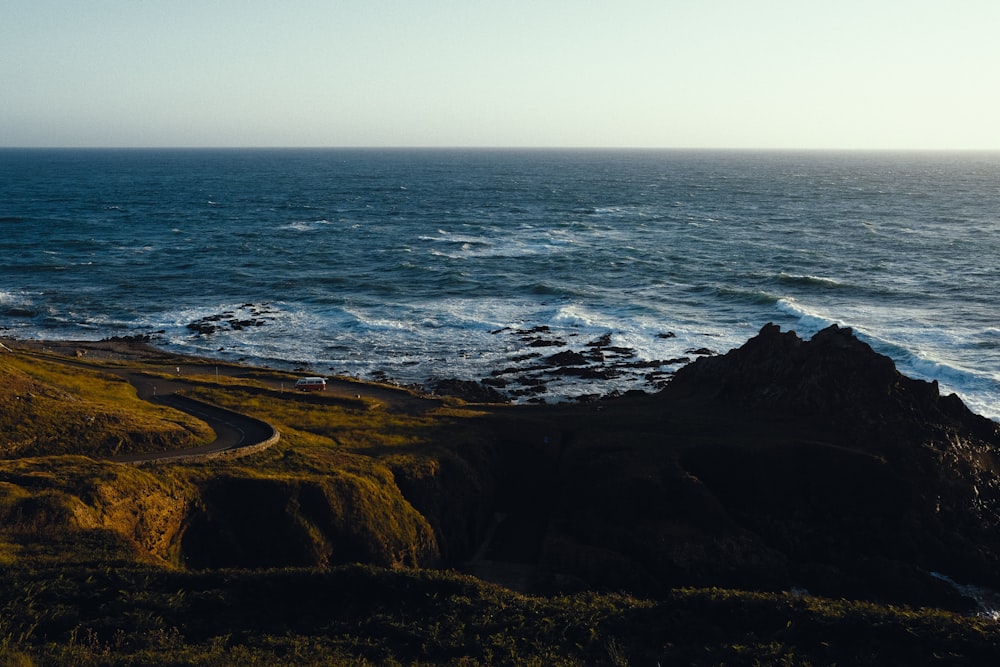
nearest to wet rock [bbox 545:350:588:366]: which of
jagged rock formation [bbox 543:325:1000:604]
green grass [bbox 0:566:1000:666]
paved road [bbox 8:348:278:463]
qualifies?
jagged rock formation [bbox 543:325:1000:604]

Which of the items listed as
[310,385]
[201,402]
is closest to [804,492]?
[310,385]

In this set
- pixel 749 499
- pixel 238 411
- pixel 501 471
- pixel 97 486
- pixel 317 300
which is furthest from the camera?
pixel 317 300

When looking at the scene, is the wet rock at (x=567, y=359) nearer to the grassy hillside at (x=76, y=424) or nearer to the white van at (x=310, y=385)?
the white van at (x=310, y=385)

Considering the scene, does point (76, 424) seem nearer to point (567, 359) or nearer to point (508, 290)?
point (567, 359)

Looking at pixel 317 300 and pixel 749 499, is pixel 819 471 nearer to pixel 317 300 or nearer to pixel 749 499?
pixel 749 499

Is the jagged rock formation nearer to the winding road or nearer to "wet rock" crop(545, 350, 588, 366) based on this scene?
the winding road

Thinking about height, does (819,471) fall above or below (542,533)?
above

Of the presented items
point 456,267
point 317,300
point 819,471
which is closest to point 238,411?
point 819,471

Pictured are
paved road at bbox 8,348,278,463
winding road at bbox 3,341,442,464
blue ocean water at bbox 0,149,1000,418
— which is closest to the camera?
paved road at bbox 8,348,278,463
